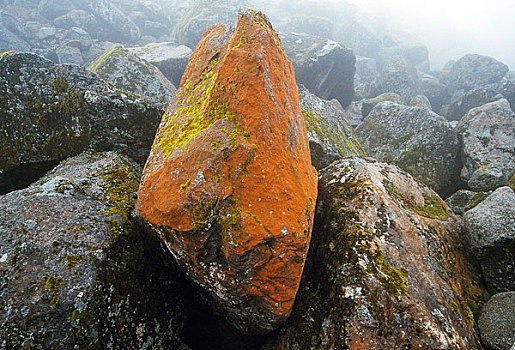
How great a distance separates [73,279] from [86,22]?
138 ft

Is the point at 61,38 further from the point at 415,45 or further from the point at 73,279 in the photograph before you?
the point at 415,45

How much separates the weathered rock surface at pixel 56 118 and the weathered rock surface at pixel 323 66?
21030 millimetres

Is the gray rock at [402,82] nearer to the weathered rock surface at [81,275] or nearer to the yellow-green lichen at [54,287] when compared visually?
the weathered rock surface at [81,275]

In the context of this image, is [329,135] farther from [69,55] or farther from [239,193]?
[69,55]

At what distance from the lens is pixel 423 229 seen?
18.6 ft

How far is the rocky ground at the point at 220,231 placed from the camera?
403 cm

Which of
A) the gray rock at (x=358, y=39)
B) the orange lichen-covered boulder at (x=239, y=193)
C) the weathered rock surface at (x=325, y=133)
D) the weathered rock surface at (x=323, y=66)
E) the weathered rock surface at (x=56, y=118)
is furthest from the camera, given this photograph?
the gray rock at (x=358, y=39)

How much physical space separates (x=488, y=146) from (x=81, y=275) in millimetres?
17367

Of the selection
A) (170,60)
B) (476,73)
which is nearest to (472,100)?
(476,73)

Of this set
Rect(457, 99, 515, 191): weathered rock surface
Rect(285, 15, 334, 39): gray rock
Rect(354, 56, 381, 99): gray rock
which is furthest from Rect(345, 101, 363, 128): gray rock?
Rect(285, 15, 334, 39): gray rock

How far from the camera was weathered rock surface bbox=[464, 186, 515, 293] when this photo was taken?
19.4 ft

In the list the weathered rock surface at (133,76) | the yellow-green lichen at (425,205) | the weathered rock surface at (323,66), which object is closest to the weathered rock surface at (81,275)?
the yellow-green lichen at (425,205)

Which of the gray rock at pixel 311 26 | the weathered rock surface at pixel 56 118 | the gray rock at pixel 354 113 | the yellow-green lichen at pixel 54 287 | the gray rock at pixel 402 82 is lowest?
the gray rock at pixel 354 113

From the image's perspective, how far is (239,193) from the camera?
430 centimetres
